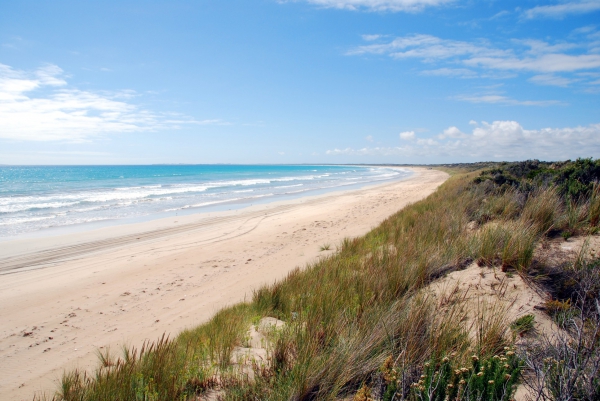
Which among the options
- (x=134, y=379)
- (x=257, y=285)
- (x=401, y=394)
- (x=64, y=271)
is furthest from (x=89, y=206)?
(x=401, y=394)

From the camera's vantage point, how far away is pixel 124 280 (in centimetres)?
798

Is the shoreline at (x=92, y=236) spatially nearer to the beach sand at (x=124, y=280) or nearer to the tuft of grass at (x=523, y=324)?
the beach sand at (x=124, y=280)

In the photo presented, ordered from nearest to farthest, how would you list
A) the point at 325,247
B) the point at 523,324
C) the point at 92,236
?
the point at 523,324
the point at 325,247
the point at 92,236

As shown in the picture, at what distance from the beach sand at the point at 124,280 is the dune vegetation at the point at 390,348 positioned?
153cm

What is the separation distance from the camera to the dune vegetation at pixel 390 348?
8.15 feet

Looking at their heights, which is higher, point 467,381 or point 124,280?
point 467,381

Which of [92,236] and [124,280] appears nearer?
[124,280]

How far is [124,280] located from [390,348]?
6.98 metres

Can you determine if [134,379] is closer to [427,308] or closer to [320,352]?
[320,352]

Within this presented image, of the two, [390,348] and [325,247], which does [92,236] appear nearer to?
[325,247]

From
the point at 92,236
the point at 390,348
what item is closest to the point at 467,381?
the point at 390,348

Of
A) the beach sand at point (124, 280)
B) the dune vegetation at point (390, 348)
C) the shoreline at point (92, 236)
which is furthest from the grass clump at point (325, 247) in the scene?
the shoreline at point (92, 236)

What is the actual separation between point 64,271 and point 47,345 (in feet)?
14.1

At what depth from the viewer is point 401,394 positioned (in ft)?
8.20
